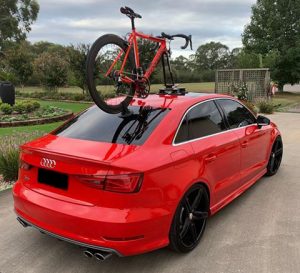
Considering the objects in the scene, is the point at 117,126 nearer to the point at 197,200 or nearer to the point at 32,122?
the point at 197,200

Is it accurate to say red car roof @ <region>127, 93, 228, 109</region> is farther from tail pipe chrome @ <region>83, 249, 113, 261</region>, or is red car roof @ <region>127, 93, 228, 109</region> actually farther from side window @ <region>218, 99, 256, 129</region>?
tail pipe chrome @ <region>83, 249, 113, 261</region>

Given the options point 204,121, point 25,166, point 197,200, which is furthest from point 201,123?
point 25,166

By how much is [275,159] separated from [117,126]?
3519mm

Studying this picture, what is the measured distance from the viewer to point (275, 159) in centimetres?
621

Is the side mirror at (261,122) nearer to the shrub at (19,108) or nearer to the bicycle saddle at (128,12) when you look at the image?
the bicycle saddle at (128,12)

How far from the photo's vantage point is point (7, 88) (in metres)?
14.1

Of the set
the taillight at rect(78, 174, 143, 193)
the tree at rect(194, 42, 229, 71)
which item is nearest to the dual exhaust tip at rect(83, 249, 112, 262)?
the taillight at rect(78, 174, 143, 193)

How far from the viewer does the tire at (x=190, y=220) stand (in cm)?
336

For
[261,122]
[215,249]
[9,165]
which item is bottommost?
[215,249]

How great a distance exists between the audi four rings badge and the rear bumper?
0.27m

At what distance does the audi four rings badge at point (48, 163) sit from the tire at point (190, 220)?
1.15 meters

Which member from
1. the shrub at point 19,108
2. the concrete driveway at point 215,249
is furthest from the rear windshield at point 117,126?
the shrub at point 19,108

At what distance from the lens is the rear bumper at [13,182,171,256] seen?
9.53 ft

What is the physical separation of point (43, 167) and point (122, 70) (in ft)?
6.08
